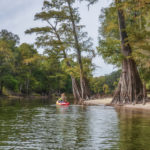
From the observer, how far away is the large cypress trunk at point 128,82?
2311 centimetres

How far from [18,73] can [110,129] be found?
210 ft

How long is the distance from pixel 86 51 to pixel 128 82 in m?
15.5

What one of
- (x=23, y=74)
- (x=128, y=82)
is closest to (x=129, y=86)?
(x=128, y=82)

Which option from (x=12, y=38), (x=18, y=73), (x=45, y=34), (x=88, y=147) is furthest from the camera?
(x=12, y=38)

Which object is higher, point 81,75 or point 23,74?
point 23,74

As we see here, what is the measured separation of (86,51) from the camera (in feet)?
125

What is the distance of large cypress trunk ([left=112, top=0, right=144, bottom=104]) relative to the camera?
75.8 feet

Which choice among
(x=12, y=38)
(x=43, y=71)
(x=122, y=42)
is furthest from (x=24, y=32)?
(x=43, y=71)

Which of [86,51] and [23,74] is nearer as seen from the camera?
[86,51]

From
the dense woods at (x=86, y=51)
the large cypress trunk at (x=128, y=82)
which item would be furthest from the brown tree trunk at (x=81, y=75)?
the large cypress trunk at (x=128, y=82)

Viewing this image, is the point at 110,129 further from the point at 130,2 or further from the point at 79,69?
the point at 79,69

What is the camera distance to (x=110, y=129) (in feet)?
37.0

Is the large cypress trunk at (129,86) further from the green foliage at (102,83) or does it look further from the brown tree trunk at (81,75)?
the green foliage at (102,83)

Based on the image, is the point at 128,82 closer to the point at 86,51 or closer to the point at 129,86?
the point at 129,86
